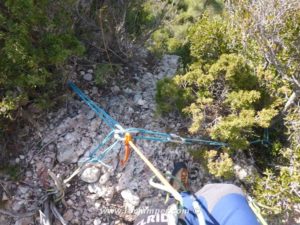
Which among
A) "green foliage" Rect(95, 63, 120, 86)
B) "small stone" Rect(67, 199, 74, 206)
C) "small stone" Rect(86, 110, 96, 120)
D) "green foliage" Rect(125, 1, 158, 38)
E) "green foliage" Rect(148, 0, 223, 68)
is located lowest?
"small stone" Rect(67, 199, 74, 206)

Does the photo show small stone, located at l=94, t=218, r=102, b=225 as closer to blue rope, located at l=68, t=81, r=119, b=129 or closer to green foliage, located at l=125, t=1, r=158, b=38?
blue rope, located at l=68, t=81, r=119, b=129

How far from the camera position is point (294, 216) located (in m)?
2.95

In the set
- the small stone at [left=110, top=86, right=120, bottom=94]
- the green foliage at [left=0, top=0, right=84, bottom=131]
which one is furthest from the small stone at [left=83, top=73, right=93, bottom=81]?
the green foliage at [left=0, top=0, right=84, bottom=131]

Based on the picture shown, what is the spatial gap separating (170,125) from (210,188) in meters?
1.42

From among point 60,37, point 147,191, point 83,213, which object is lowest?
point 83,213

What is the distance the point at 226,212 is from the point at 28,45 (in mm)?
1786

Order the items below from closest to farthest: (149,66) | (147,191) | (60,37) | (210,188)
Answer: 1. (210,188)
2. (60,37)
3. (147,191)
4. (149,66)

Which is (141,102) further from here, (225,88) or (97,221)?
(97,221)

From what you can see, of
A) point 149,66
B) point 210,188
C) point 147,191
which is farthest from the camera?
point 149,66

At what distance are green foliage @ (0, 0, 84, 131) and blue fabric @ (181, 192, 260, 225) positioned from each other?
59.4 inches

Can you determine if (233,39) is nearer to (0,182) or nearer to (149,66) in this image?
(149,66)

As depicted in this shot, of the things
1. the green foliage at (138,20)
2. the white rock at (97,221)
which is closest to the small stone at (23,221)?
the white rock at (97,221)

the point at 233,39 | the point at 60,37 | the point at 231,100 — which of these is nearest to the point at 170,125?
the point at 231,100

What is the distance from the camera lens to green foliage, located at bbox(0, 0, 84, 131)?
2438mm
